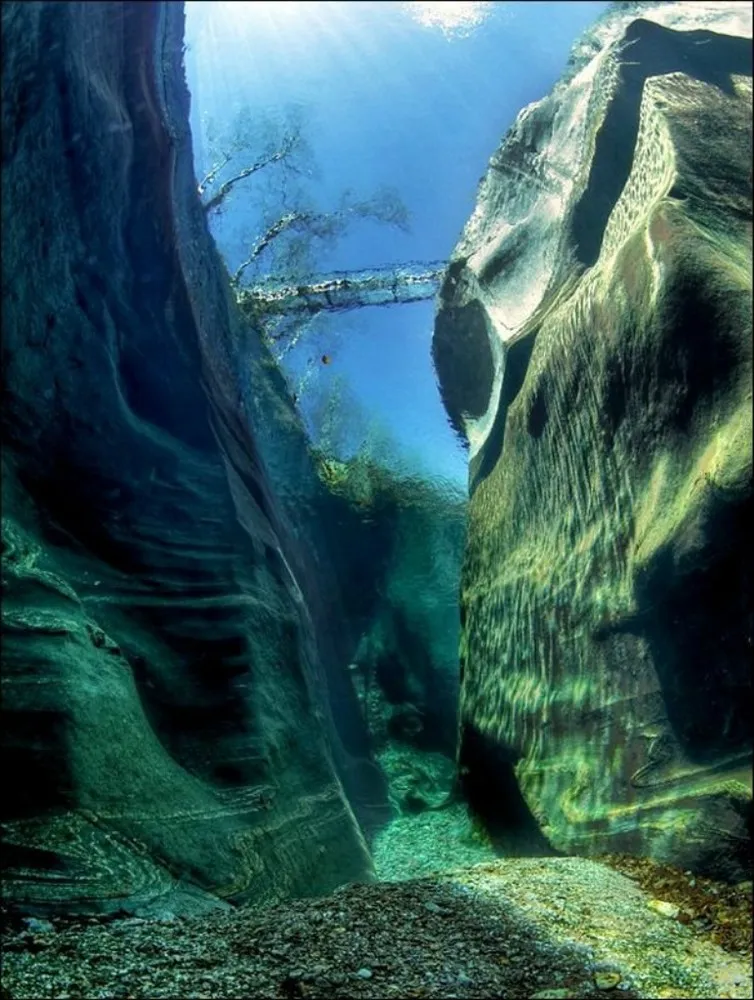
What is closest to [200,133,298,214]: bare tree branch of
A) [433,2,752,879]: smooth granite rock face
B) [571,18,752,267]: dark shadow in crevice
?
[433,2,752,879]: smooth granite rock face

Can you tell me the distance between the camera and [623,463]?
370 cm

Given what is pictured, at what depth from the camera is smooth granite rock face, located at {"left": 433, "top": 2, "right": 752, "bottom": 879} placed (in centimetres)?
295

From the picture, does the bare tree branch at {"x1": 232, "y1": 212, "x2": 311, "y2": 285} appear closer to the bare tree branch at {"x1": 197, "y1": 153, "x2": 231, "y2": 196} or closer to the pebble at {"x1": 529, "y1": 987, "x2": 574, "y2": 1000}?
the bare tree branch at {"x1": 197, "y1": 153, "x2": 231, "y2": 196}

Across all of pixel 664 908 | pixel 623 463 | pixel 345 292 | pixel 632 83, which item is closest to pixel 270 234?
Result: pixel 345 292

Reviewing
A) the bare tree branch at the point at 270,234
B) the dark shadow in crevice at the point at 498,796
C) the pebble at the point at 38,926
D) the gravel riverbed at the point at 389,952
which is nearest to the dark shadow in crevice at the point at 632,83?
the bare tree branch at the point at 270,234

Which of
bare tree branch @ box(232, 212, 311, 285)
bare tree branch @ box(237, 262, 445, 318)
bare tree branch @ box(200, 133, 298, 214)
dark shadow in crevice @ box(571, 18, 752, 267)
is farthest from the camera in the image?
bare tree branch @ box(237, 262, 445, 318)

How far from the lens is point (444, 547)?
6.47 m

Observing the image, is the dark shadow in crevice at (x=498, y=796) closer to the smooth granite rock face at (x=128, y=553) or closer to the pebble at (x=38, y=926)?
the smooth granite rock face at (x=128, y=553)

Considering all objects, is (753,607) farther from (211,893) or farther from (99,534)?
(99,534)

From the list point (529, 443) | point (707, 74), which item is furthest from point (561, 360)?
point (707, 74)

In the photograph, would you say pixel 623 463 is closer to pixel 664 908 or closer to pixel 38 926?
pixel 664 908

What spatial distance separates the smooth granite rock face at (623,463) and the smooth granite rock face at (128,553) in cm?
128

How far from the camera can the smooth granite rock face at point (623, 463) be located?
295 cm

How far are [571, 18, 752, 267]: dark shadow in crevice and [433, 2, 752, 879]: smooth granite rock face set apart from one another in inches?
0.5
